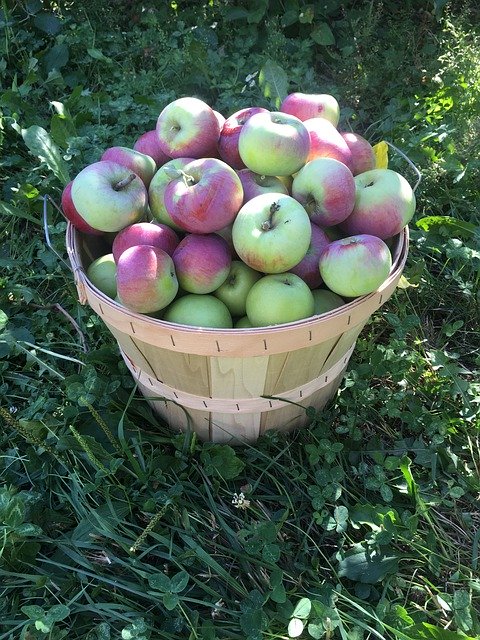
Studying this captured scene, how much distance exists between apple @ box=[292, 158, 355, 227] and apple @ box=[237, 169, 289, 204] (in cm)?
5

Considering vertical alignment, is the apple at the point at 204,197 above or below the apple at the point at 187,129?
below

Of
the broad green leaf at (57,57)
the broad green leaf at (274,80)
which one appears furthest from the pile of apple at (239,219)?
the broad green leaf at (57,57)

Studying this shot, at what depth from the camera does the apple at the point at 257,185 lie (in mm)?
1697

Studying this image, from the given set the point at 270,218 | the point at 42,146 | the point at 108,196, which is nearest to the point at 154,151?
the point at 108,196

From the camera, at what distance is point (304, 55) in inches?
132

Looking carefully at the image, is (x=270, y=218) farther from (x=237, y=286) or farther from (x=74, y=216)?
(x=74, y=216)

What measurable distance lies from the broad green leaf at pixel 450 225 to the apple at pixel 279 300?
3.48ft

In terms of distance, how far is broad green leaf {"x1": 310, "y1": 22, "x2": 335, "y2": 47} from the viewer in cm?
337

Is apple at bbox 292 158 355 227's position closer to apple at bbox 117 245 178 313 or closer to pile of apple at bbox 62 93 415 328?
pile of apple at bbox 62 93 415 328

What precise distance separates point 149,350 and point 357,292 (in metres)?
0.59

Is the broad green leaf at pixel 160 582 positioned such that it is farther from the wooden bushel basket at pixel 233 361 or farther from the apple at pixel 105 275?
the apple at pixel 105 275

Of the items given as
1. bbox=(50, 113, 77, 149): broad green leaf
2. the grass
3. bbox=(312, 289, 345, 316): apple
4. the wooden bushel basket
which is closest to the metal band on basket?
the wooden bushel basket

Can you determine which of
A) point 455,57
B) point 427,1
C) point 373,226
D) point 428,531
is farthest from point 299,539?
point 427,1

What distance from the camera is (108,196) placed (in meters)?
1.62
